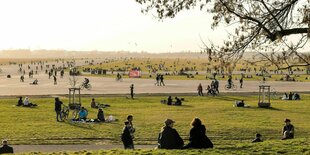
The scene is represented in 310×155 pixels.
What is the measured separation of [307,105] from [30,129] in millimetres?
24572

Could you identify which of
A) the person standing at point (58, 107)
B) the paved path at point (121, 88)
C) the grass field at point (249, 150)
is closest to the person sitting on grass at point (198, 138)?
the grass field at point (249, 150)

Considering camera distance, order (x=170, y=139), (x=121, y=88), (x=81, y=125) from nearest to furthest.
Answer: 1. (x=170, y=139)
2. (x=81, y=125)
3. (x=121, y=88)

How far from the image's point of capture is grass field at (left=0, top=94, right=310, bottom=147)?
26.1 metres

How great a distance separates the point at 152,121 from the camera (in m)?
32.2

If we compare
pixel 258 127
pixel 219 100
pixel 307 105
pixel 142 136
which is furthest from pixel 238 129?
pixel 219 100

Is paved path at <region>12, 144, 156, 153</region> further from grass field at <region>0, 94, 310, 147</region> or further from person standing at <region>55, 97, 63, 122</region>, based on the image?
person standing at <region>55, 97, 63, 122</region>

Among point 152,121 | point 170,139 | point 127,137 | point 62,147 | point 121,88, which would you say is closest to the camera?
point 170,139

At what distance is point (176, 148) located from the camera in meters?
16.8

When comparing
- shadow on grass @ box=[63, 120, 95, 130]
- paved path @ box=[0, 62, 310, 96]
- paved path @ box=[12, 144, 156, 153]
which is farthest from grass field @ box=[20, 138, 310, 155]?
paved path @ box=[0, 62, 310, 96]

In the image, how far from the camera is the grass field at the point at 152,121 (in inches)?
1027

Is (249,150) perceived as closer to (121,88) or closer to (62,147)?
(62,147)

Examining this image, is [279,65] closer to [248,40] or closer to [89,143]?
[248,40]

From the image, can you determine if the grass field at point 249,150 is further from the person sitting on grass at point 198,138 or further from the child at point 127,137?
the child at point 127,137


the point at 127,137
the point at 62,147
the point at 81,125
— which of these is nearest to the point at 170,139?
the point at 127,137
